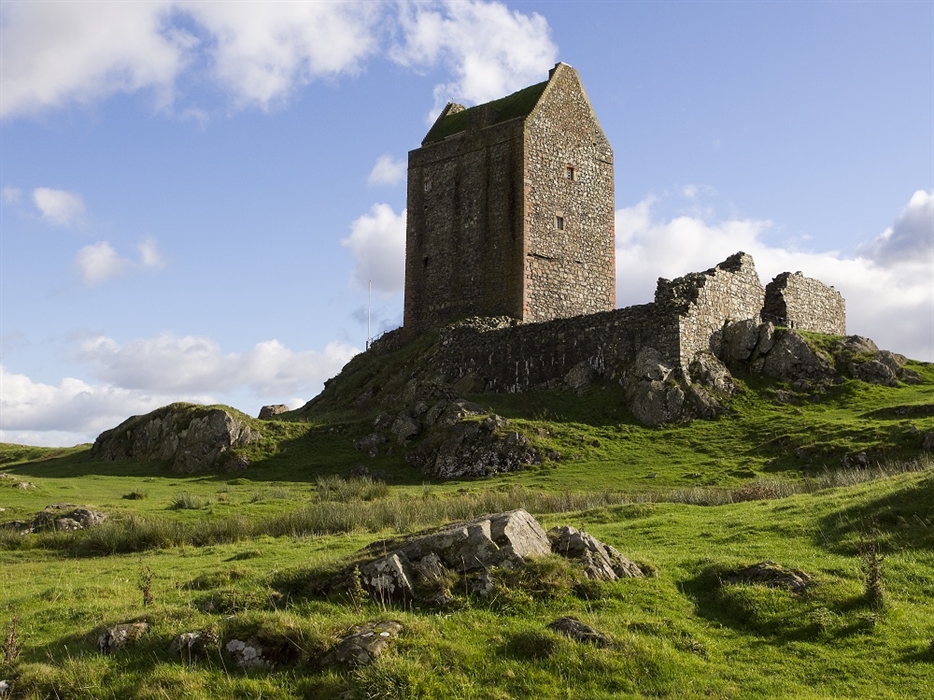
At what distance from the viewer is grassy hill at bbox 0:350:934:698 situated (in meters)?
12.7

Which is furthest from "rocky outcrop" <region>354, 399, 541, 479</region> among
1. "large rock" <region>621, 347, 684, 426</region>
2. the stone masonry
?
"large rock" <region>621, 347, 684, 426</region>

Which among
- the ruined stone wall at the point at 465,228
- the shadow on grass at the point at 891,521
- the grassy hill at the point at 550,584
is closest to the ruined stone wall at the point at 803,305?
the grassy hill at the point at 550,584

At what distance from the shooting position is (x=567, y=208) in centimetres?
5553

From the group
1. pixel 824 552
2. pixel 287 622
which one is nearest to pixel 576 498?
pixel 824 552

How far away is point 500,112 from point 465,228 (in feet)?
Answer: 24.5

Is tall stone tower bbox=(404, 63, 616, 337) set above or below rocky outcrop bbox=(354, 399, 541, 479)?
above

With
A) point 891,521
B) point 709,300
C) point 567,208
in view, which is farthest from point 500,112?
point 891,521

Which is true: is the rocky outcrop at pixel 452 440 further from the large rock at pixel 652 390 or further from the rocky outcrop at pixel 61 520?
the rocky outcrop at pixel 61 520

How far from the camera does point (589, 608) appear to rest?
48.3ft

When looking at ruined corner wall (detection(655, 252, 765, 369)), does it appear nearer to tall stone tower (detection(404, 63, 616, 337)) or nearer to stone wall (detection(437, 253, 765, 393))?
stone wall (detection(437, 253, 765, 393))

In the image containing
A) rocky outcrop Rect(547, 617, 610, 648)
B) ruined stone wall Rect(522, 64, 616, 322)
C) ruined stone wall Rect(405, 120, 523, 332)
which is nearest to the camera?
rocky outcrop Rect(547, 617, 610, 648)

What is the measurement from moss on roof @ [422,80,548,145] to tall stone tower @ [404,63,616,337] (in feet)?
0.37

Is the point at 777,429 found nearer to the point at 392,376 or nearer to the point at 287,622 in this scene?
the point at 392,376

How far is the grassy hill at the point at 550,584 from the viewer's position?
12.7m
